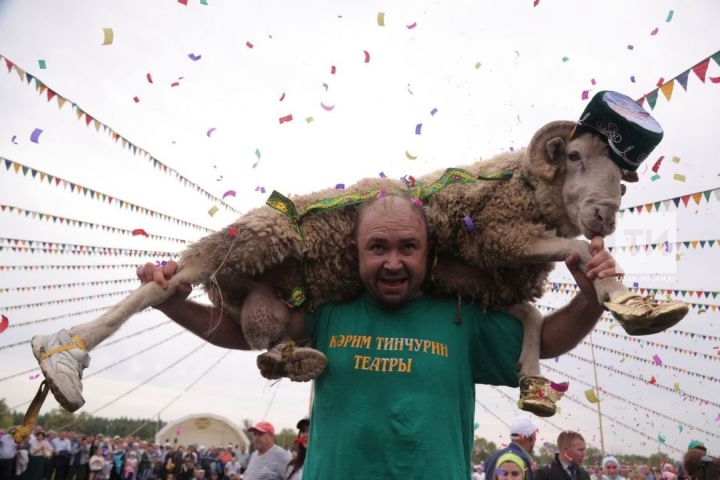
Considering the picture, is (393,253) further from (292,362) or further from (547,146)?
(547,146)

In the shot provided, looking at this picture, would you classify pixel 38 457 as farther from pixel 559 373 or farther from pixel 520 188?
pixel 520 188

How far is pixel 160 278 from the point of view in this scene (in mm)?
2713

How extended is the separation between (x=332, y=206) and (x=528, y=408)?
1267 mm

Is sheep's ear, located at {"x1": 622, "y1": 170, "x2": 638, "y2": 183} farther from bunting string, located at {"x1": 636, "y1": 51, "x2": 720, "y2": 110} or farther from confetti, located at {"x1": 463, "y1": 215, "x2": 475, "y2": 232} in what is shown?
bunting string, located at {"x1": 636, "y1": 51, "x2": 720, "y2": 110}

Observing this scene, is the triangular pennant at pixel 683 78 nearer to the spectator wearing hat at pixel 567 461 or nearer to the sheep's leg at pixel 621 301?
the sheep's leg at pixel 621 301

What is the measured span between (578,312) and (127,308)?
6.41 feet

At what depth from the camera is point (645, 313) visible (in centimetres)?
203

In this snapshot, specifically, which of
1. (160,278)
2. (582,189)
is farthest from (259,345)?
(582,189)

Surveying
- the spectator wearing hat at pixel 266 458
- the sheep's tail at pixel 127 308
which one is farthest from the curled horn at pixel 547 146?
the spectator wearing hat at pixel 266 458

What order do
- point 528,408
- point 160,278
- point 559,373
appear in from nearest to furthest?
point 528,408 → point 160,278 → point 559,373

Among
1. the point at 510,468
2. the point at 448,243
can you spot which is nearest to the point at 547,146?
the point at 448,243

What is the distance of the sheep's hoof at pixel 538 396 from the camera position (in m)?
2.47

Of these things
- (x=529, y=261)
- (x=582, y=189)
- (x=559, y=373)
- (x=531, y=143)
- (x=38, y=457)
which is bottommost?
(x=38, y=457)

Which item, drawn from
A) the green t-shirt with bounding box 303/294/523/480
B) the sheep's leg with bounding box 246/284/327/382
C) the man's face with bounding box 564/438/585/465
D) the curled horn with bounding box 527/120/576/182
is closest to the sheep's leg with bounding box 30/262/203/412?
the sheep's leg with bounding box 246/284/327/382
